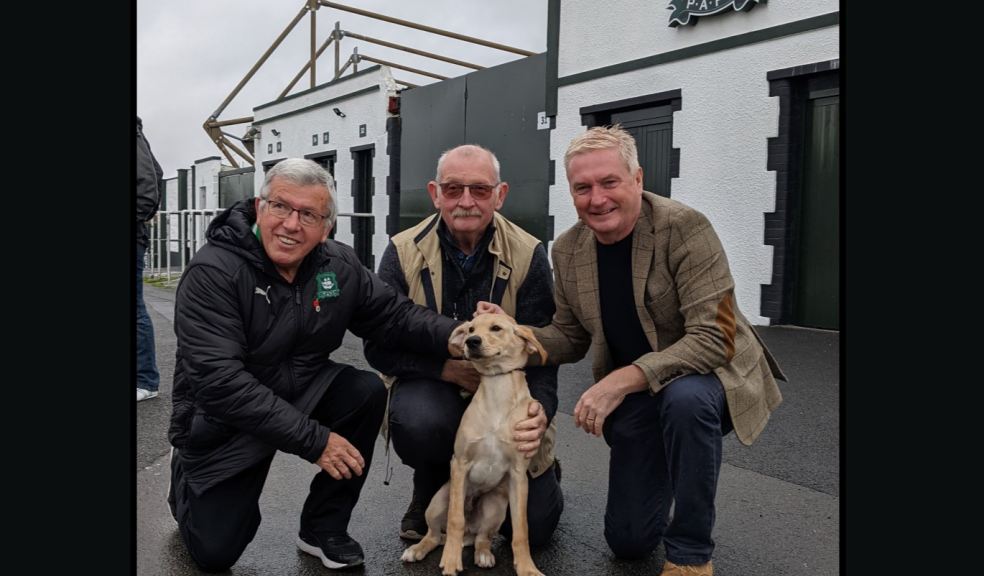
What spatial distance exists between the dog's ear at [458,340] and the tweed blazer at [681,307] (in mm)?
475

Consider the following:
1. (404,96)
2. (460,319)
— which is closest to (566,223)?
(404,96)

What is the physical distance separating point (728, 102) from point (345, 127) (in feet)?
32.8

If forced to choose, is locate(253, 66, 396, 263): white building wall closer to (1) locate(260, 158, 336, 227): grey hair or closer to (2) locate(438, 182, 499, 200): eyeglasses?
(2) locate(438, 182, 499, 200): eyeglasses

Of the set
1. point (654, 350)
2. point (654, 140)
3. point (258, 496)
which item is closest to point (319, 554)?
point (258, 496)

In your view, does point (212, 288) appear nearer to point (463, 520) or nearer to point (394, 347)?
point (394, 347)

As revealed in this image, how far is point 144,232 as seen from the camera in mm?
5605

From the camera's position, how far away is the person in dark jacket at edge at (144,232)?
5094mm

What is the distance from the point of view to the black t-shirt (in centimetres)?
314

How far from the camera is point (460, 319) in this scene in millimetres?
3580

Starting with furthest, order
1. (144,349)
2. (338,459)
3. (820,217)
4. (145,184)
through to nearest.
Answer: (820,217) → (144,349) → (145,184) → (338,459)

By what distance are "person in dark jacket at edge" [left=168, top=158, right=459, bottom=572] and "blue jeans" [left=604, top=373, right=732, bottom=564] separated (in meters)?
1.05

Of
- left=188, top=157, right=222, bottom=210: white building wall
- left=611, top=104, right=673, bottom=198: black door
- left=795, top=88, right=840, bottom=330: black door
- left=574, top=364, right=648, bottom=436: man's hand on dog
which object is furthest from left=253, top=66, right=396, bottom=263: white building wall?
left=574, top=364, right=648, bottom=436: man's hand on dog

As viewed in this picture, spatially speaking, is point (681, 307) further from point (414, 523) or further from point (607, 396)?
point (414, 523)

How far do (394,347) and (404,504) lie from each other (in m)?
0.92
